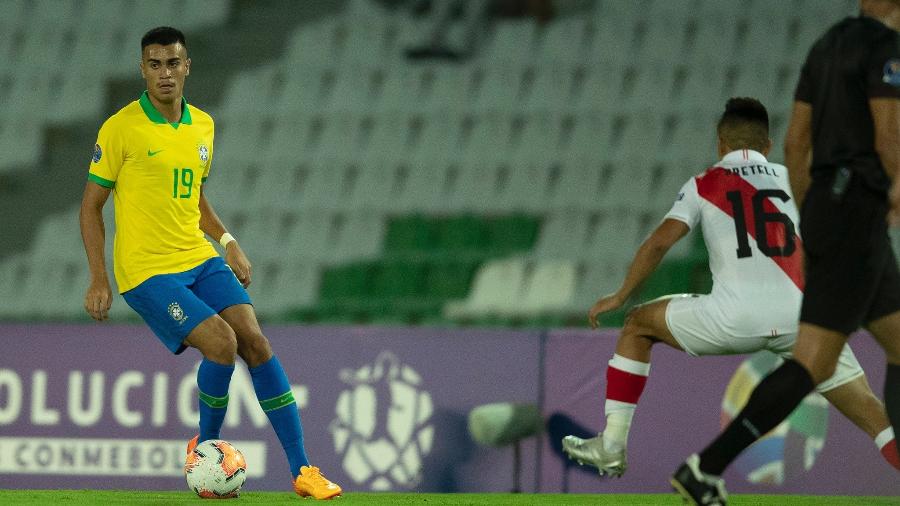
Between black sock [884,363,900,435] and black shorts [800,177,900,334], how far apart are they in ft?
1.31

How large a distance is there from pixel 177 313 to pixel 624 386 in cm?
154

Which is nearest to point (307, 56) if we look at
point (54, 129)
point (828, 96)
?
point (54, 129)

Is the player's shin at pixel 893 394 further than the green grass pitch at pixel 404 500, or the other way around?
the green grass pitch at pixel 404 500

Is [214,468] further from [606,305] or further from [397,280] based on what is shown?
[397,280]

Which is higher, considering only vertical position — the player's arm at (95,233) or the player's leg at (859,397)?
the player's arm at (95,233)

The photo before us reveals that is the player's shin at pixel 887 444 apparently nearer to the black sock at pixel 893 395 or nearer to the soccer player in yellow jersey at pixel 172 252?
the black sock at pixel 893 395

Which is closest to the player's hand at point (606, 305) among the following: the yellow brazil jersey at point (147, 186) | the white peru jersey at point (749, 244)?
the white peru jersey at point (749, 244)

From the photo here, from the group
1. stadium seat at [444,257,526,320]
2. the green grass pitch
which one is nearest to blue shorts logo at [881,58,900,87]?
the green grass pitch

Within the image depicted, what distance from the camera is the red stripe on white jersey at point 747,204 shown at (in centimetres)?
466

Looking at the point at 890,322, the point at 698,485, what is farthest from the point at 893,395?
the point at 698,485

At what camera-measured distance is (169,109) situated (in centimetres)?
500

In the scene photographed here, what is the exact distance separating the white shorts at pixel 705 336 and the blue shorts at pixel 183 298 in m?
1.48

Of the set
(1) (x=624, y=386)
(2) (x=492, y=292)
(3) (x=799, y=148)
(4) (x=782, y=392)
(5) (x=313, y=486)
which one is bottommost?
(5) (x=313, y=486)

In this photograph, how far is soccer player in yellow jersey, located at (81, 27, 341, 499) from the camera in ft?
15.9
